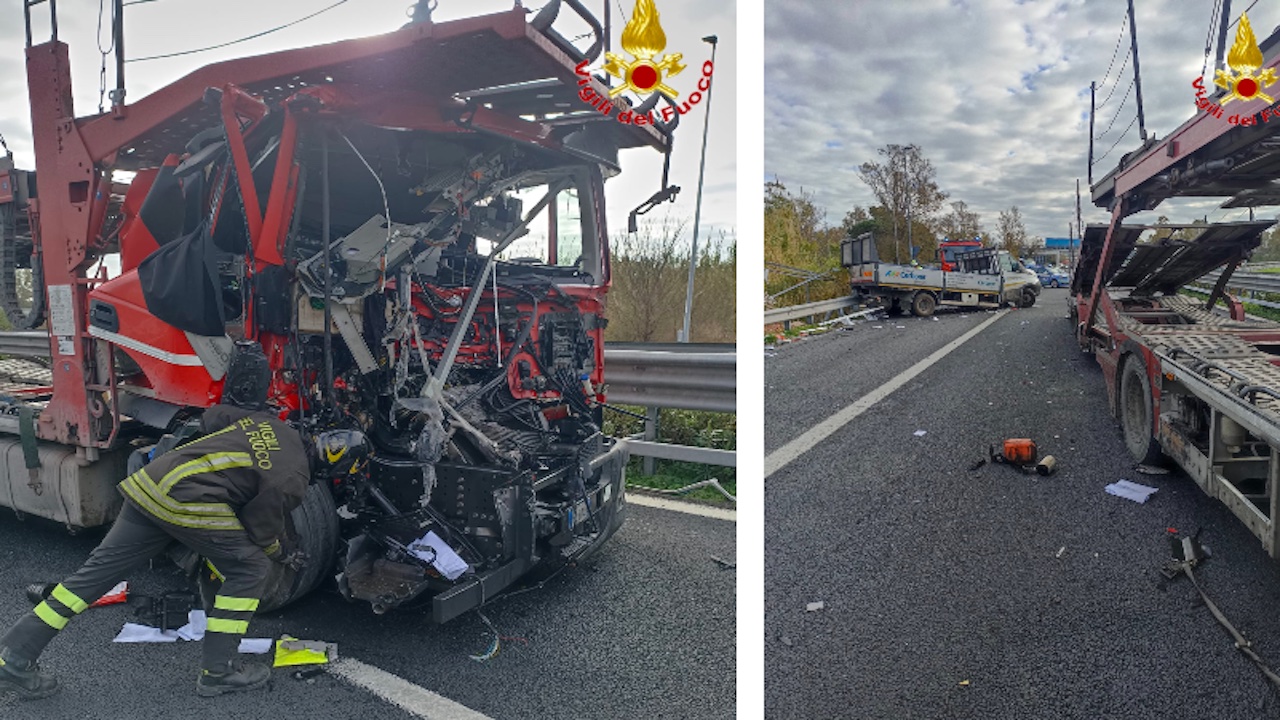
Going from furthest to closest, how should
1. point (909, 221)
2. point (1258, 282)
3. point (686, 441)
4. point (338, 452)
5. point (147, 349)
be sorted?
point (909, 221) < point (1258, 282) < point (686, 441) < point (147, 349) < point (338, 452)

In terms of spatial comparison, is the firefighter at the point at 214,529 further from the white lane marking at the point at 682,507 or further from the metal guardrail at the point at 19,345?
the metal guardrail at the point at 19,345

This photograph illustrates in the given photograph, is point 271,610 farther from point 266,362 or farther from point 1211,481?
point 1211,481

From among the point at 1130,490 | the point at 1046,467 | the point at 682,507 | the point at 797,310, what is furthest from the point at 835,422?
the point at 797,310

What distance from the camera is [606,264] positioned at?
4.12 metres

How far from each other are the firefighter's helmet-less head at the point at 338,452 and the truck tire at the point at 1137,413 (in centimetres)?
407

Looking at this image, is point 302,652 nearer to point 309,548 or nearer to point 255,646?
point 255,646

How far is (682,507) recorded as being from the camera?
4.37m

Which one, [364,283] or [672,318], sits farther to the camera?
[672,318]

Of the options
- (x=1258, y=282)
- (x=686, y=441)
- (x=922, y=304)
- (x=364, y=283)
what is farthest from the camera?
(x=922, y=304)

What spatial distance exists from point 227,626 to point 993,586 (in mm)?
2688

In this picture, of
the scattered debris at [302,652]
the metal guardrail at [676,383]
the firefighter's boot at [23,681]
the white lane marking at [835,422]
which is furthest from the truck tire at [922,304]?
the firefighter's boot at [23,681]

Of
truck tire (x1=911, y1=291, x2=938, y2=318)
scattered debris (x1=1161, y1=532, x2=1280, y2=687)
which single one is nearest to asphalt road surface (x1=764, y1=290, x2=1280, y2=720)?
scattered debris (x1=1161, y1=532, x2=1280, y2=687)

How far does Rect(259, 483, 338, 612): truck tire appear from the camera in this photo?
2955mm

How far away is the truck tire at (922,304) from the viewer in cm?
1634
